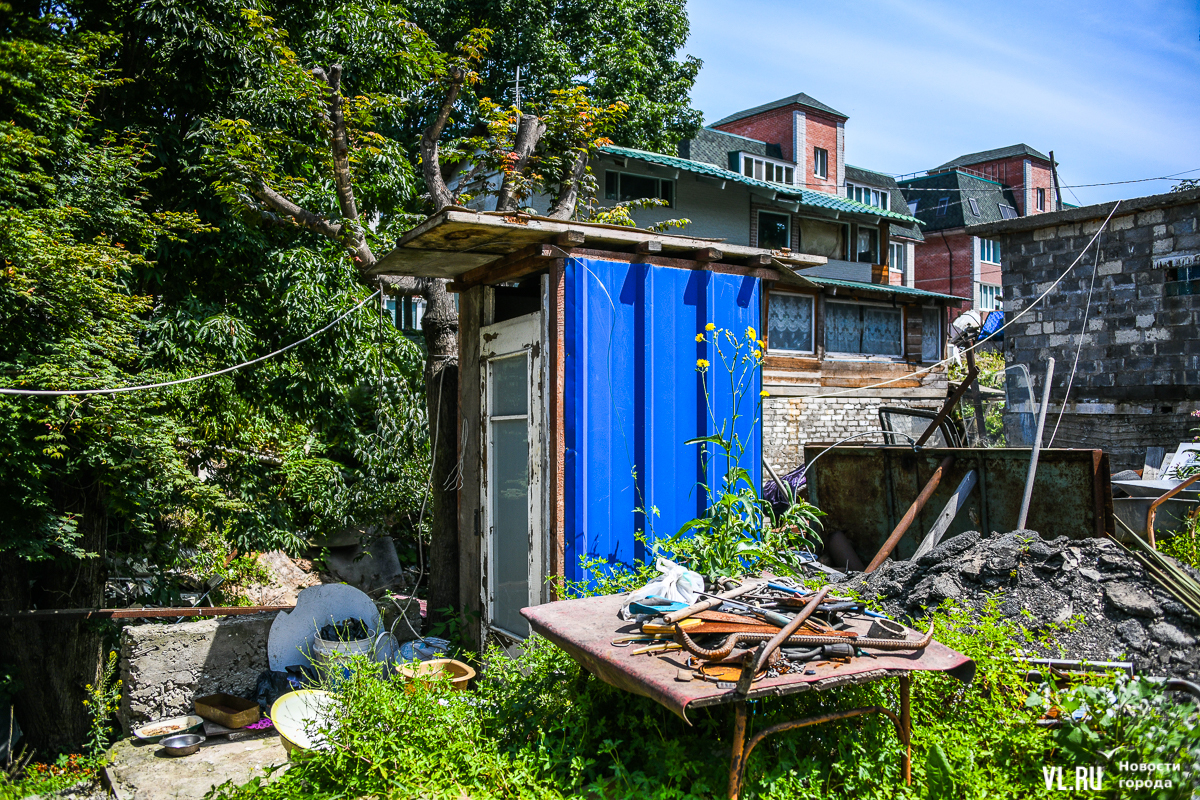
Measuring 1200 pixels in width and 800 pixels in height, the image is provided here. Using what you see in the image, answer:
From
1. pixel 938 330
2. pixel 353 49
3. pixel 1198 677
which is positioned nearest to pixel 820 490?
pixel 1198 677

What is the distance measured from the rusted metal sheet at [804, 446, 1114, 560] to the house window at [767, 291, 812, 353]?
1082cm

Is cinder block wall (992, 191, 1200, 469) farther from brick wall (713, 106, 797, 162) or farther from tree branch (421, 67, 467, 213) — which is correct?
brick wall (713, 106, 797, 162)

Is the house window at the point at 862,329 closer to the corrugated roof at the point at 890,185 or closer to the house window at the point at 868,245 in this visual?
the house window at the point at 868,245

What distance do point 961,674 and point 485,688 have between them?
2.60m

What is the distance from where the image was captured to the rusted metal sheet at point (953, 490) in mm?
5559

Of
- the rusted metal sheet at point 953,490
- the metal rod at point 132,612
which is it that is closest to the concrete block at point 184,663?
the metal rod at point 132,612

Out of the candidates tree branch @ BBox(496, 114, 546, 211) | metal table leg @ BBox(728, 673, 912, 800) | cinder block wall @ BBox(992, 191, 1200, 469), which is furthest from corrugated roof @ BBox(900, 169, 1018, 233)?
metal table leg @ BBox(728, 673, 912, 800)

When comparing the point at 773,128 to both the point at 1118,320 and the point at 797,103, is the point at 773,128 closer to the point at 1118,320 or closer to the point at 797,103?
the point at 797,103

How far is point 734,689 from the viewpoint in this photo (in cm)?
276

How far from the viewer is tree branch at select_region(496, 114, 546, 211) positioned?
30.6ft

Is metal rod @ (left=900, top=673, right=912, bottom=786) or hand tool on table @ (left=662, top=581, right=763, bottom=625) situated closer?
metal rod @ (left=900, top=673, right=912, bottom=786)

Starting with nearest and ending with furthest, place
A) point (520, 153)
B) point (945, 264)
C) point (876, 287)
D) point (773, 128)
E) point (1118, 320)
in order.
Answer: point (520, 153), point (1118, 320), point (876, 287), point (773, 128), point (945, 264)

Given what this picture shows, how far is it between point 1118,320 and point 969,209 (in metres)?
24.2

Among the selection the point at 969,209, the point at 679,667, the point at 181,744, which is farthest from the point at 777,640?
the point at 969,209
